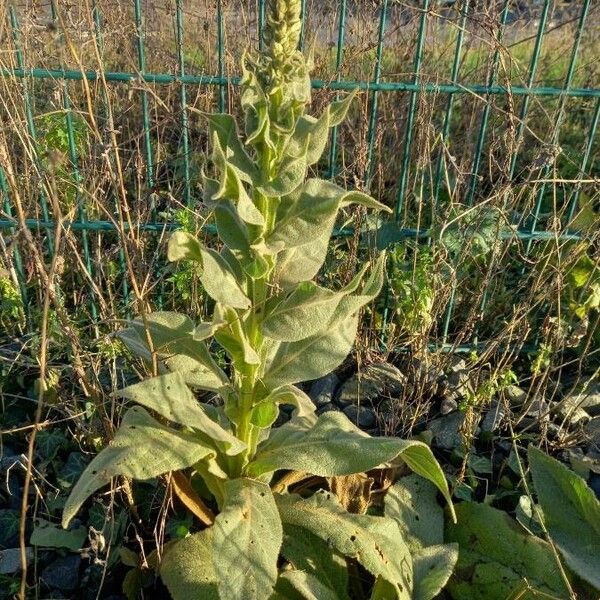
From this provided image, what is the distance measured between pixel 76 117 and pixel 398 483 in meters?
2.89

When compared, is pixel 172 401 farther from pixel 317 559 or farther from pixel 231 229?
pixel 317 559

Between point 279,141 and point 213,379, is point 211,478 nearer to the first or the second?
point 213,379

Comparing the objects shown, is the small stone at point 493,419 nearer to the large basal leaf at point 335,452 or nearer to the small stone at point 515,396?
the small stone at point 515,396

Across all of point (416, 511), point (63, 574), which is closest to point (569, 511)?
point (416, 511)

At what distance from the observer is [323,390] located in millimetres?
3482

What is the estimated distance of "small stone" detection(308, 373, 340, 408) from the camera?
3453 millimetres

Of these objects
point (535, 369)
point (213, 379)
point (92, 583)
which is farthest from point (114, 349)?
point (535, 369)

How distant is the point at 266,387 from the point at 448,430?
3.97 feet

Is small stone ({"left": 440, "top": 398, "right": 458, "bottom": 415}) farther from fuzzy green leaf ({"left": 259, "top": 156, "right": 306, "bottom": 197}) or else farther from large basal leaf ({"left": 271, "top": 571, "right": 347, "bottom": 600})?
fuzzy green leaf ({"left": 259, "top": 156, "right": 306, "bottom": 197})

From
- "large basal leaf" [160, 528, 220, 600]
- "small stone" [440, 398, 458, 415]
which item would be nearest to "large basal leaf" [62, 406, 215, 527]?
"large basal leaf" [160, 528, 220, 600]

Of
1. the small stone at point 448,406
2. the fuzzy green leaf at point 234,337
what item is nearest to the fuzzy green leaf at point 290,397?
the fuzzy green leaf at point 234,337

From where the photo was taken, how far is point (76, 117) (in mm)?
4371

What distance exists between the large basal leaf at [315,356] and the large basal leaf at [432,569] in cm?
73

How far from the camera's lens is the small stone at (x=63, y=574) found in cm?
254
